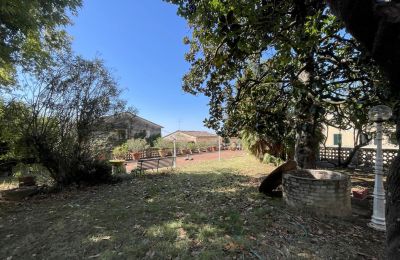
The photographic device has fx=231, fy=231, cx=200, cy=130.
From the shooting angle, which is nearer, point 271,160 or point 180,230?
point 180,230

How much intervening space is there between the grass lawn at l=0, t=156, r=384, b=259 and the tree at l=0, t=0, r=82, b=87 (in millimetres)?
4645

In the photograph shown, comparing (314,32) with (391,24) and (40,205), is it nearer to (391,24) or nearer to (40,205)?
(391,24)

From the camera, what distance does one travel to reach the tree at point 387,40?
60.5 inches

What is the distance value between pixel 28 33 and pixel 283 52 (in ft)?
25.0

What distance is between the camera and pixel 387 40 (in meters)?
1.55

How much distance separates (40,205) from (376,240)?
310 inches

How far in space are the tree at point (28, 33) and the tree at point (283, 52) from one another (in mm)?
4553

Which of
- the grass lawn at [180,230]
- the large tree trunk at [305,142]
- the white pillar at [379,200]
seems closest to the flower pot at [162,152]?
the grass lawn at [180,230]

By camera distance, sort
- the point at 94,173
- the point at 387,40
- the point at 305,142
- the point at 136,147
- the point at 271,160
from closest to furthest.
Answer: the point at 387,40
the point at 305,142
the point at 94,173
the point at 271,160
the point at 136,147

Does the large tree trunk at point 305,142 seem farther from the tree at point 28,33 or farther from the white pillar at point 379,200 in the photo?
the tree at point 28,33

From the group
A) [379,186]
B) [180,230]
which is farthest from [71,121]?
[379,186]

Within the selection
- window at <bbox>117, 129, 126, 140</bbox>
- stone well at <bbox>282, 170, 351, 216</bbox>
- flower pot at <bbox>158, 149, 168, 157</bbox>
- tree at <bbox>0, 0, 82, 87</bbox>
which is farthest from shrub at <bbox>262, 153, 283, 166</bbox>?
flower pot at <bbox>158, 149, 168, 157</bbox>

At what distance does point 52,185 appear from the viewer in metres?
8.20

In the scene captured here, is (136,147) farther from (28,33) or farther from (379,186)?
(379,186)
